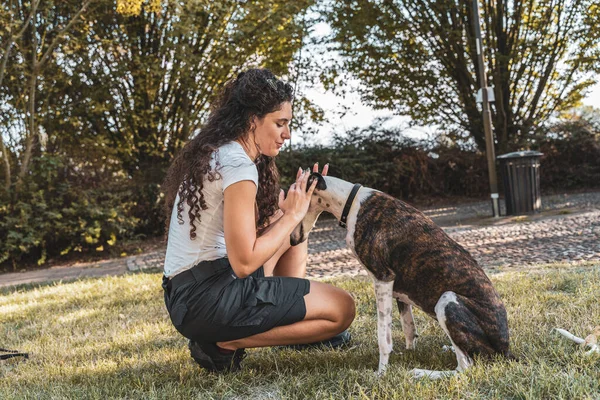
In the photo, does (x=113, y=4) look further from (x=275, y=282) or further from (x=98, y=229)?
(x=275, y=282)

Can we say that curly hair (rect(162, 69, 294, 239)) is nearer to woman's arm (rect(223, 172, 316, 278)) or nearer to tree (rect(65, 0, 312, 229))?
woman's arm (rect(223, 172, 316, 278))

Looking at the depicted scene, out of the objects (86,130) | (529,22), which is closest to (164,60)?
(86,130)

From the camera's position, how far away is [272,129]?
281 centimetres

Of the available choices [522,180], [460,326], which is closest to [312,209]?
[460,326]

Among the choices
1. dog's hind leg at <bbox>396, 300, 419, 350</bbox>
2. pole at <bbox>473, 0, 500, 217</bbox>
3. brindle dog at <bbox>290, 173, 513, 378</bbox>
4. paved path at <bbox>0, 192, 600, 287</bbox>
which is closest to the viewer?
brindle dog at <bbox>290, 173, 513, 378</bbox>

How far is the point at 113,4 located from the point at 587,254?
28.9 ft

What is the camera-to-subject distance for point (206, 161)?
265cm

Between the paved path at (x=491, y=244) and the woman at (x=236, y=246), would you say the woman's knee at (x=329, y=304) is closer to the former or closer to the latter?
the woman at (x=236, y=246)

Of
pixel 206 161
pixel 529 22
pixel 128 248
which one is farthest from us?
pixel 529 22

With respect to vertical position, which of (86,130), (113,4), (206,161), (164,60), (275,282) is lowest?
(275,282)

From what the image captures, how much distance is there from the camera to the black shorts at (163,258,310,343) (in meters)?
2.64

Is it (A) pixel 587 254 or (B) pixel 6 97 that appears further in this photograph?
(B) pixel 6 97

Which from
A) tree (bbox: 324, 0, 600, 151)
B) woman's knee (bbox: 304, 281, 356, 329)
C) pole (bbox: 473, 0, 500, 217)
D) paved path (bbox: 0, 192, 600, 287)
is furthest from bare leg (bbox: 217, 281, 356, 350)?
tree (bbox: 324, 0, 600, 151)

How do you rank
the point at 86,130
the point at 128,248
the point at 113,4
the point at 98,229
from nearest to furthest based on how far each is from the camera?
the point at 98,229
the point at 128,248
the point at 113,4
the point at 86,130
